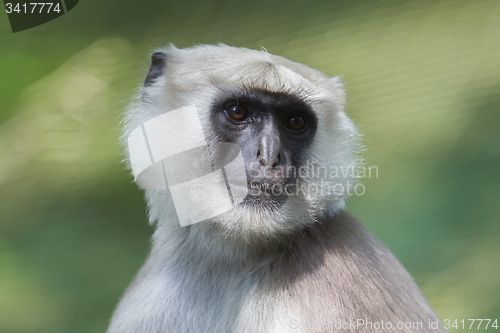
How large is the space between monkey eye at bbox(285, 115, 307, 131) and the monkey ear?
871 mm

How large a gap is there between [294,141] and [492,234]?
3.56 metres

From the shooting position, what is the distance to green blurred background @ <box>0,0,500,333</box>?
4.59 meters

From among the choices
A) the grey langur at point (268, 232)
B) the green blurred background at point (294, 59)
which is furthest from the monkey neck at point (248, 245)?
the green blurred background at point (294, 59)

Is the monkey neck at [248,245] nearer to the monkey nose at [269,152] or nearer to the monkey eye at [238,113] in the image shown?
the monkey nose at [269,152]

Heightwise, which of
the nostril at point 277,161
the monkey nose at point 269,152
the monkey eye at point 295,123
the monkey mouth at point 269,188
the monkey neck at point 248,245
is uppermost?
the monkey eye at point 295,123

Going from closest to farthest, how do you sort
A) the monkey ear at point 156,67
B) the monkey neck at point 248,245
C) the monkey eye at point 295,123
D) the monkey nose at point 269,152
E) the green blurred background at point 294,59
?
the monkey nose at point 269,152 < the monkey neck at point 248,245 < the monkey eye at point 295,123 < the monkey ear at point 156,67 < the green blurred background at point 294,59

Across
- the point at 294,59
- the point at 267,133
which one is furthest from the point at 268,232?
the point at 294,59

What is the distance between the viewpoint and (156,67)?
2889 mm

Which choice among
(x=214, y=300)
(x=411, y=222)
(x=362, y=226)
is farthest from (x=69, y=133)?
(x=411, y=222)

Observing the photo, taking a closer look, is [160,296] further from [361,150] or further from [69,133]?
[69,133]

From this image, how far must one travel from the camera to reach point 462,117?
4.77 m

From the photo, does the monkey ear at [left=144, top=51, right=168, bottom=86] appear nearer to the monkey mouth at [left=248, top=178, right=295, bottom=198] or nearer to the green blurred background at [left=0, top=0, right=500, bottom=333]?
the monkey mouth at [left=248, top=178, right=295, bottom=198]

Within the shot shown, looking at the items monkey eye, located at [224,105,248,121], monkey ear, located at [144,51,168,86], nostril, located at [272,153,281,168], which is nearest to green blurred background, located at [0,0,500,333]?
monkey ear, located at [144,51,168,86]

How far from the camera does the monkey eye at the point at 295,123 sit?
265 cm
